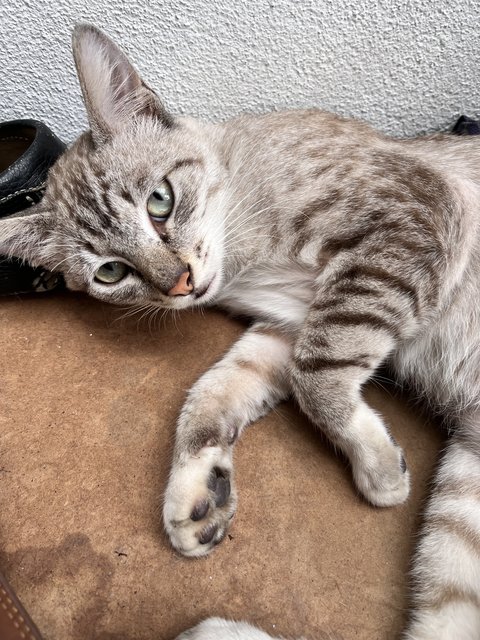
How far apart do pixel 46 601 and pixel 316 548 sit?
0.63 meters

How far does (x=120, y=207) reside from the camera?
1363 millimetres

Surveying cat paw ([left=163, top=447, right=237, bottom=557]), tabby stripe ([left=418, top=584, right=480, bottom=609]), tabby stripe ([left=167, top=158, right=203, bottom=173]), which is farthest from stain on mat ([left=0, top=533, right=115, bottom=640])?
tabby stripe ([left=167, top=158, right=203, bottom=173])

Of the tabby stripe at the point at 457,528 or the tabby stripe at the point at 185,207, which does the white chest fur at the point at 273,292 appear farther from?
the tabby stripe at the point at 457,528

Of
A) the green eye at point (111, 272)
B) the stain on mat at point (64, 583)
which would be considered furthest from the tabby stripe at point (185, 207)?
the stain on mat at point (64, 583)

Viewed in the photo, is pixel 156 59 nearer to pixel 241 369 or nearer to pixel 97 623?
pixel 241 369

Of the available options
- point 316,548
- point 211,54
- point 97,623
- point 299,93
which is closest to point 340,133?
point 299,93

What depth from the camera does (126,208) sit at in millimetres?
1359

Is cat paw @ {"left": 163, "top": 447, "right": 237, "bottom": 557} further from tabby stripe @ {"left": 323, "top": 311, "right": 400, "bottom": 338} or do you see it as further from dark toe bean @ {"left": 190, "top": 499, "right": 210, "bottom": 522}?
tabby stripe @ {"left": 323, "top": 311, "right": 400, "bottom": 338}

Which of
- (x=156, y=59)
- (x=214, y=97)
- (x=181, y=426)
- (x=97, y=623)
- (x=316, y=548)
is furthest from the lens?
(x=214, y=97)

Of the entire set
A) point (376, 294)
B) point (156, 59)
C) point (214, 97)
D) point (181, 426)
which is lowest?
point (181, 426)

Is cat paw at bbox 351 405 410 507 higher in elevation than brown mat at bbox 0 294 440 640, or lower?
higher

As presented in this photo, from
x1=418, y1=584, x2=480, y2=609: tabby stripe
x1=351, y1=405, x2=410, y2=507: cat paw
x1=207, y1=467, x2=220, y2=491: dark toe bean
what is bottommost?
x1=418, y1=584, x2=480, y2=609: tabby stripe

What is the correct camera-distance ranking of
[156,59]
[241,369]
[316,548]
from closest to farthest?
[316,548] → [241,369] → [156,59]

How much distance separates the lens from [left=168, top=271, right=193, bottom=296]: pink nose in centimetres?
133
